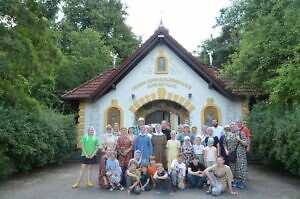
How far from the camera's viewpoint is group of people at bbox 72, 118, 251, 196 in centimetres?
973

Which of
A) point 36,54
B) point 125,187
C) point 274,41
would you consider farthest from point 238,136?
point 36,54

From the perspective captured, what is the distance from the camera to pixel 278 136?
11312 mm

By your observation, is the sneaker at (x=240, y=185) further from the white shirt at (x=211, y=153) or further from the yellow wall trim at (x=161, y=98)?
the yellow wall trim at (x=161, y=98)

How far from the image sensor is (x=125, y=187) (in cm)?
1015

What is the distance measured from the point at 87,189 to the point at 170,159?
88.9 inches

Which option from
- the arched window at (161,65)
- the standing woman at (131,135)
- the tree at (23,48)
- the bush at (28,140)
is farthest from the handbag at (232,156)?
the arched window at (161,65)

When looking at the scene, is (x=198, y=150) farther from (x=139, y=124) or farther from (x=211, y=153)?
(x=139, y=124)

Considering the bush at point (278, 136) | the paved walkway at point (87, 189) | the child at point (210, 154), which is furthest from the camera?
the bush at point (278, 136)

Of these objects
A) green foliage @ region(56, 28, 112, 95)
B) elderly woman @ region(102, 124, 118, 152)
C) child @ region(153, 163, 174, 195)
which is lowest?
child @ region(153, 163, 174, 195)

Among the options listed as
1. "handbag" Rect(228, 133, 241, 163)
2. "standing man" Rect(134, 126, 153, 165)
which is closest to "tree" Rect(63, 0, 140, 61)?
"standing man" Rect(134, 126, 153, 165)

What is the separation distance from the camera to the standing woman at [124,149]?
10.5m

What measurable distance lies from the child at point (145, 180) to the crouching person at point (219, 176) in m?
1.43

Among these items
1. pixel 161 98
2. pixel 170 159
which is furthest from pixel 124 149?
pixel 161 98

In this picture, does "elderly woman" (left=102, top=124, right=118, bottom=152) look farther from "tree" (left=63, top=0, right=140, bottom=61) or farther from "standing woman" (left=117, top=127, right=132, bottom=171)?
"tree" (left=63, top=0, right=140, bottom=61)
